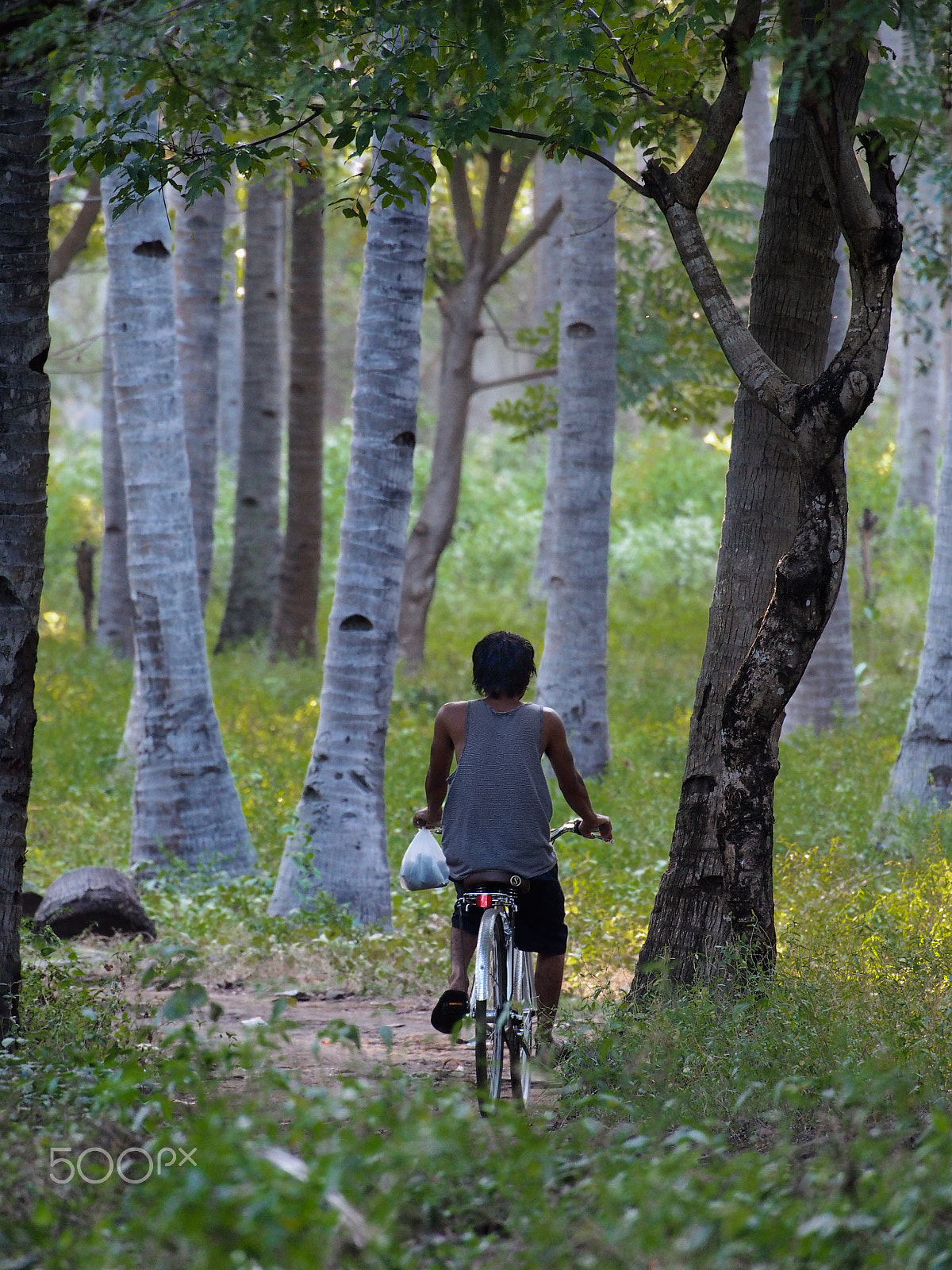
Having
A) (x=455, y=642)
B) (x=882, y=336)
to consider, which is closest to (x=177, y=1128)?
(x=882, y=336)

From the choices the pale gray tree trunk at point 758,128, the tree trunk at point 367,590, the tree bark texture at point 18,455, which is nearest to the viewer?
the tree bark texture at point 18,455

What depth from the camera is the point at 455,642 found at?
19.1m

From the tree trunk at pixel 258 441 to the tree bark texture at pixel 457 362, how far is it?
2436 millimetres

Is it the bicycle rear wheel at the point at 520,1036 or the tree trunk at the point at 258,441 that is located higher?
the tree trunk at the point at 258,441

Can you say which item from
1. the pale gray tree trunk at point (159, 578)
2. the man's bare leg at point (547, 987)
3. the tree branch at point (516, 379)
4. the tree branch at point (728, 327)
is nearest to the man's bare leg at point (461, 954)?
the man's bare leg at point (547, 987)

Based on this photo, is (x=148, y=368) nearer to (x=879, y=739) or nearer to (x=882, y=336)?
(x=882, y=336)

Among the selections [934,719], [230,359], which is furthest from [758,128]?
[934,719]

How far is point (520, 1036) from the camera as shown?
16.7ft

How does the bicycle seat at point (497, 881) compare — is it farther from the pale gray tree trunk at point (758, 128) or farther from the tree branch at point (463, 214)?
the pale gray tree trunk at point (758, 128)

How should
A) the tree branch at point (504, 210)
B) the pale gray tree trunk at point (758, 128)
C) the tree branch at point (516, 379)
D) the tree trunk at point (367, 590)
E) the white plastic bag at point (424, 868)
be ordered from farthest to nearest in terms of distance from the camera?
the pale gray tree trunk at point (758, 128) → the tree branch at point (516, 379) → the tree branch at point (504, 210) → the tree trunk at point (367, 590) → the white plastic bag at point (424, 868)

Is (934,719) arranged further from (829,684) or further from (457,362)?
(457,362)

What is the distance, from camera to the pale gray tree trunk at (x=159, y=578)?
31.3ft

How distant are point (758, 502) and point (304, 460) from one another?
11339 millimetres

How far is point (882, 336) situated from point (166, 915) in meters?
5.67
